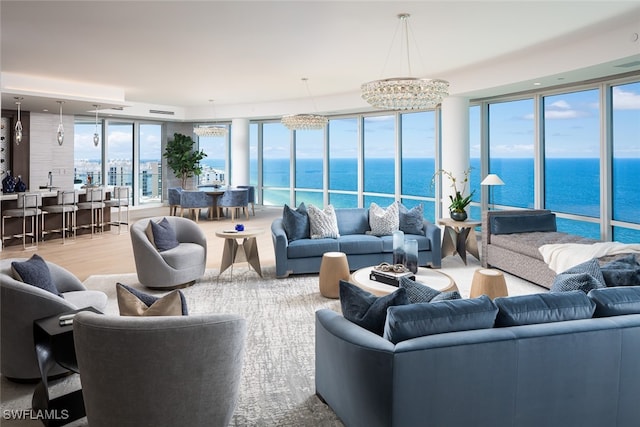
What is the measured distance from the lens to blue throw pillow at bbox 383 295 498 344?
221 centimetres

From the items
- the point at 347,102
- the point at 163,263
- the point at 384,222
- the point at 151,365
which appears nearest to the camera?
the point at 151,365

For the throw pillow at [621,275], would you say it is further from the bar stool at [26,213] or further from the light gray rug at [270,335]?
the bar stool at [26,213]

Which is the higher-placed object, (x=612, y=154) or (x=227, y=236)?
(x=612, y=154)

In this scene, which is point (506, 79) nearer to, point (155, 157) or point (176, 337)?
point (176, 337)

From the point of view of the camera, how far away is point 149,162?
1373 centimetres

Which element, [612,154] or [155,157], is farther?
[155,157]

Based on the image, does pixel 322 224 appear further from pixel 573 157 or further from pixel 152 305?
pixel 573 157

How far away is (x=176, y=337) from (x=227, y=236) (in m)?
3.75

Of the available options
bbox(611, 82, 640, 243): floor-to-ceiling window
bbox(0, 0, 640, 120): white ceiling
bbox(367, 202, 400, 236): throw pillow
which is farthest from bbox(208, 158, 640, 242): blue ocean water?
bbox(367, 202, 400, 236): throw pillow

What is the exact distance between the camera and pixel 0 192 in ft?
25.7

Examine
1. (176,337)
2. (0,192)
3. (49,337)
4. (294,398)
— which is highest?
(0,192)

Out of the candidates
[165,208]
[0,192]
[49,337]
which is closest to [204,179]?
[165,208]

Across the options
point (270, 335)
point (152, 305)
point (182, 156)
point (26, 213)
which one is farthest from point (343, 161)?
point (152, 305)

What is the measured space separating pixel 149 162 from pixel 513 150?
33.1 feet
